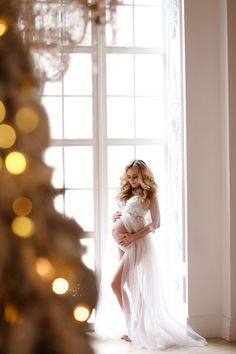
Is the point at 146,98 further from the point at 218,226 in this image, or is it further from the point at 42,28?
the point at 42,28

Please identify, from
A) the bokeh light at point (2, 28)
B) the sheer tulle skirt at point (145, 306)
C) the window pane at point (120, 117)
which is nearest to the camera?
the bokeh light at point (2, 28)

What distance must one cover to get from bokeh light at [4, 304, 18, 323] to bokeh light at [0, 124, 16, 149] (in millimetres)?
217

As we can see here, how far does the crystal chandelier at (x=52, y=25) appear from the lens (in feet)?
2.52

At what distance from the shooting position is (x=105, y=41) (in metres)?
5.43

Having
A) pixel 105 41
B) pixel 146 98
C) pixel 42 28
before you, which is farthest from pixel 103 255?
pixel 42 28

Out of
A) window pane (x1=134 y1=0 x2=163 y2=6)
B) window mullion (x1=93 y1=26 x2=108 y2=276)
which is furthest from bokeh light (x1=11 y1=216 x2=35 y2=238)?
window pane (x1=134 y1=0 x2=163 y2=6)

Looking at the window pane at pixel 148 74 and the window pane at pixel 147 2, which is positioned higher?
the window pane at pixel 147 2

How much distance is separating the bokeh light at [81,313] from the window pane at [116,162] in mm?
4675

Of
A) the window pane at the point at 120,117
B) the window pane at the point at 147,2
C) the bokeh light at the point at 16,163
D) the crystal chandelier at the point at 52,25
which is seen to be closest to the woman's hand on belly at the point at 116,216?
the window pane at the point at 120,117

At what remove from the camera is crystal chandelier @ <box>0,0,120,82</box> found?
768 mm

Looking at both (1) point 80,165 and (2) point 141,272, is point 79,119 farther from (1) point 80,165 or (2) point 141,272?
(2) point 141,272

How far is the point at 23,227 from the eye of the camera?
2.43ft

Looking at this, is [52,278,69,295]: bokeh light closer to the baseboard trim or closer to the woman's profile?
the woman's profile

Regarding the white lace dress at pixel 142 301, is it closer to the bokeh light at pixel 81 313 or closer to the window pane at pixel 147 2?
the window pane at pixel 147 2
